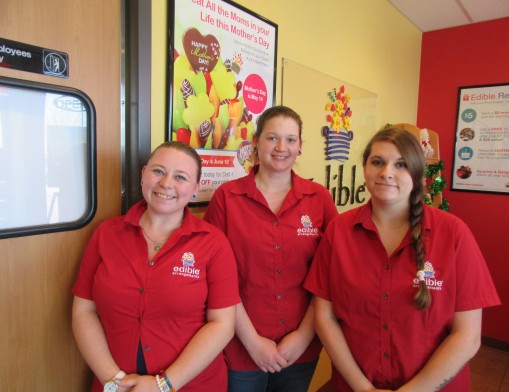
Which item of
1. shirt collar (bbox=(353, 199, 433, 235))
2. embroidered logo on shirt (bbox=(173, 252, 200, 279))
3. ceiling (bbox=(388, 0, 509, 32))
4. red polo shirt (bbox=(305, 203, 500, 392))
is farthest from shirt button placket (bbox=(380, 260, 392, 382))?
ceiling (bbox=(388, 0, 509, 32))

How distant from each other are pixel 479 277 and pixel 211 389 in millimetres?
975

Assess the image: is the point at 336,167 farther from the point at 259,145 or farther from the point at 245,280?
the point at 245,280

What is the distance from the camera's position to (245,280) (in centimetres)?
146

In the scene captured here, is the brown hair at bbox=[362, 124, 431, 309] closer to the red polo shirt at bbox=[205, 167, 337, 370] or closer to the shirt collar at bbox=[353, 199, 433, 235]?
the shirt collar at bbox=[353, 199, 433, 235]

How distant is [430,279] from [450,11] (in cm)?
315

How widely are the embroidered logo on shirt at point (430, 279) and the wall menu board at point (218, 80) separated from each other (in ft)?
3.22

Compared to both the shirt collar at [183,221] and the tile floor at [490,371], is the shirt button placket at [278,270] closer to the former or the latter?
the shirt collar at [183,221]

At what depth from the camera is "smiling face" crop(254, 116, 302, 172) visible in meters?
1.47

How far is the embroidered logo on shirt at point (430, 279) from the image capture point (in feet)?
3.81

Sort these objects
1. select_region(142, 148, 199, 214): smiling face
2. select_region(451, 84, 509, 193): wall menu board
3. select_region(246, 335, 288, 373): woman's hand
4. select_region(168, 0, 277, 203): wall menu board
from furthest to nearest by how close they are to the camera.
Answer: select_region(451, 84, 509, 193): wall menu board → select_region(168, 0, 277, 203): wall menu board → select_region(246, 335, 288, 373): woman's hand → select_region(142, 148, 199, 214): smiling face

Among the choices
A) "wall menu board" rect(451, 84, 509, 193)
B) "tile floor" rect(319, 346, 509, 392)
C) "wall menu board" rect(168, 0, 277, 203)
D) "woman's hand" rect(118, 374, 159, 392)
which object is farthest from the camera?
"wall menu board" rect(451, 84, 509, 193)

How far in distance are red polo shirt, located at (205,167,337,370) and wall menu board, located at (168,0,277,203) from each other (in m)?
0.30

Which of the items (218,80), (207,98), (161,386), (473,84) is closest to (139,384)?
(161,386)

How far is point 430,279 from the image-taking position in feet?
3.83
